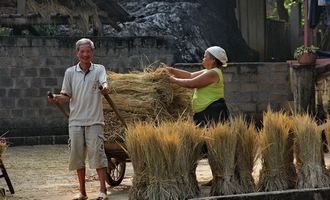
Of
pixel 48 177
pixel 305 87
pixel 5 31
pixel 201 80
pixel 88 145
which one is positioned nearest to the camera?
pixel 88 145

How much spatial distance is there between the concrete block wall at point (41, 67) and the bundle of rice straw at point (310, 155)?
7673 mm

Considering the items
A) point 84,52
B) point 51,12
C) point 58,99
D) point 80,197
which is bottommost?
point 80,197

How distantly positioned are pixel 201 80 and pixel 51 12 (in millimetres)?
7681

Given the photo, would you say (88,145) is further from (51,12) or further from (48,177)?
(51,12)

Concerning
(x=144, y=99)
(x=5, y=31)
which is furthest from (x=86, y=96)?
(x=5, y=31)

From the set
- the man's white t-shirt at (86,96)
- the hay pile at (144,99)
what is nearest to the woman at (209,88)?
the hay pile at (144,99)

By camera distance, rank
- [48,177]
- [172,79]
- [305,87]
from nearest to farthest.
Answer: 1. [172,79]
2. [48,177]
3. [305,87]

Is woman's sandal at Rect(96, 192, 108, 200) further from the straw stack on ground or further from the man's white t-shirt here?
the straw stack on ground

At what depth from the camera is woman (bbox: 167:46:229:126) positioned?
7152 millimetres

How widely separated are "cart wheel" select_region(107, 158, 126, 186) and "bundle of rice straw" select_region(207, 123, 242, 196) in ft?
6.10

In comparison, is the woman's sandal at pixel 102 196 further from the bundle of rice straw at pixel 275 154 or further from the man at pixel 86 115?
the bundle of rice straw at pixel 275 154

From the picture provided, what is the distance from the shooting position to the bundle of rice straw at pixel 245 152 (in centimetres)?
621

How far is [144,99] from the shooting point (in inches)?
293

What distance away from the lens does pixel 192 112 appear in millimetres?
7590
